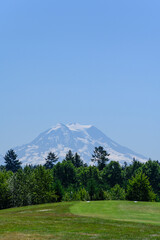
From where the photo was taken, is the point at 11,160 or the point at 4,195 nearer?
the point at 4,195

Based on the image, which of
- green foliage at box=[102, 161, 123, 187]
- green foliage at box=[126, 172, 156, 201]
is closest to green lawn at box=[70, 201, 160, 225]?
green foliage at box=[126, 172, 156, 201]

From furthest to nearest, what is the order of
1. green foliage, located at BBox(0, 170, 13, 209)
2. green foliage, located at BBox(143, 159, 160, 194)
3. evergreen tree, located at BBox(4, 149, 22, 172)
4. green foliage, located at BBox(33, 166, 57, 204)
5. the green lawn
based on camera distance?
evergreen tree, located at BBox(4, 149, 22, 172) → green foliage, located at BBox(143, 159, 160, 194) → green foliage, located at BBox(0, 170, 13, 209) → green foliage, located at BBox(33, 166, 57, 204) → the green lawn

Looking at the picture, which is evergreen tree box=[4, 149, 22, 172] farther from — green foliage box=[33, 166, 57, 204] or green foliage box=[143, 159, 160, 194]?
green foliage box=[33, 166, 57, 204]

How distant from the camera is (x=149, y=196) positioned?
2992 inches

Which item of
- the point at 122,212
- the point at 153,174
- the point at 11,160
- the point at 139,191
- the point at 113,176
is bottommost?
the point at 139,191

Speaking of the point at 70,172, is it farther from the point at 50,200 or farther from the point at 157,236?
the point at 157,236

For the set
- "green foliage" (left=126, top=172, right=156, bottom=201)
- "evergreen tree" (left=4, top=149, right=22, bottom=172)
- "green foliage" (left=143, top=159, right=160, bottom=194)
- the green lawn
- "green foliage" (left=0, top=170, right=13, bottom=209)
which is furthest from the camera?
"evergreen tree" (left=4, top=149, right=22, bottom=172)

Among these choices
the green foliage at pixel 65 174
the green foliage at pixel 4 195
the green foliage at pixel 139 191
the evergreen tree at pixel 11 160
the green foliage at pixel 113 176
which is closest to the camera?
the green foliage at pixel 139 191

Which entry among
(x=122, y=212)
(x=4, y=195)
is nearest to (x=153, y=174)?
(x=4, y=195)

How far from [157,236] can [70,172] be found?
125802 millimetres

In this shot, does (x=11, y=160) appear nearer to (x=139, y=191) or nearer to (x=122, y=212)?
(x=139, y=191)

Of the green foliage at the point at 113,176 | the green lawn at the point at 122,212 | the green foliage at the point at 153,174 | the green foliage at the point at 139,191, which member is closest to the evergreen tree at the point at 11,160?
the green foliage at the point at 113,176

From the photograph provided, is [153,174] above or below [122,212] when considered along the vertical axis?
above

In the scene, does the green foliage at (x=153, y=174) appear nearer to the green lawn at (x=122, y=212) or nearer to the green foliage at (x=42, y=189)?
the green foliage at (x=42, y=189)
